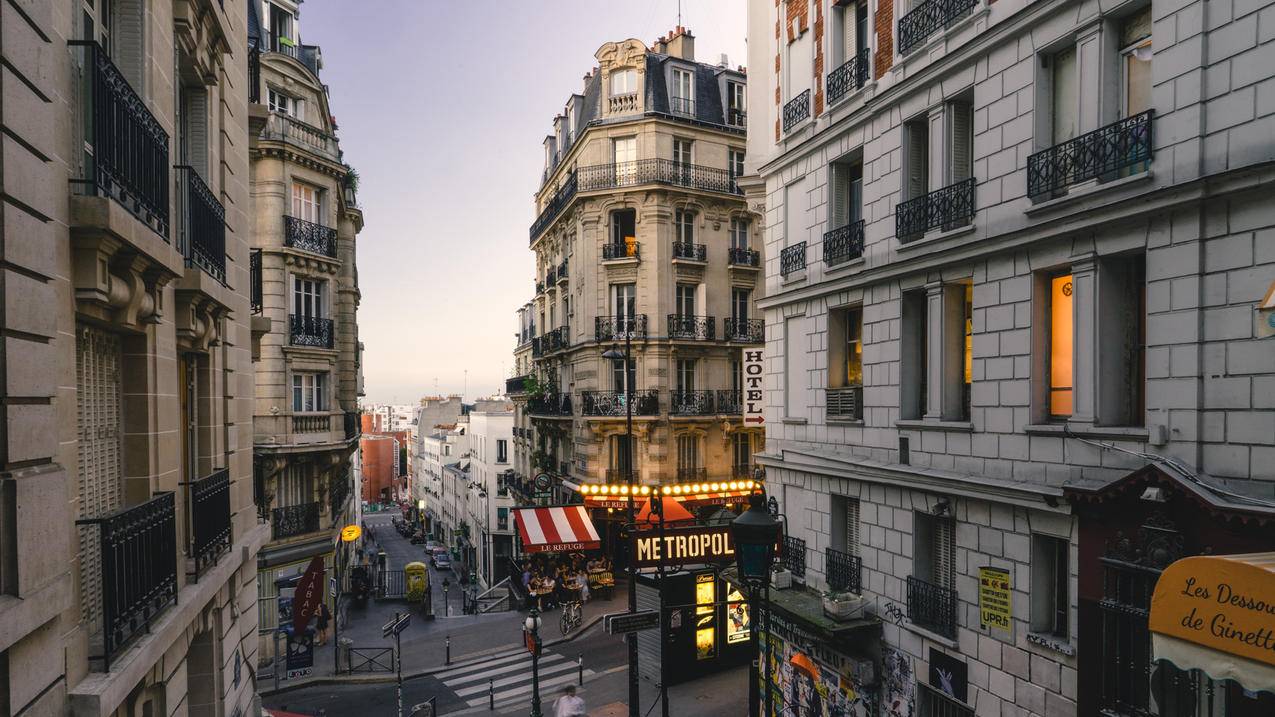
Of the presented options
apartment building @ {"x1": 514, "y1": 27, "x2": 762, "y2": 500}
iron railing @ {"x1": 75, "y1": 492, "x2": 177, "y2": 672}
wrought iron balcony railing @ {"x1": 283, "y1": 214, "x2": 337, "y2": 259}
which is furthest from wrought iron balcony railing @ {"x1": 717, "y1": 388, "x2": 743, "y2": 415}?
iron railing @ {"x1": 75, "y1": 492, "x2": 177, "y2": 672}

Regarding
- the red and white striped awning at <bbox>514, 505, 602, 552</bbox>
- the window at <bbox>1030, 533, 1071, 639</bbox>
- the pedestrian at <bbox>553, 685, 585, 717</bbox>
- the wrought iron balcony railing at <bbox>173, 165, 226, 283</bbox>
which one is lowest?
the pedestrian at <bbox>553, 685, 585, 717</bbox>

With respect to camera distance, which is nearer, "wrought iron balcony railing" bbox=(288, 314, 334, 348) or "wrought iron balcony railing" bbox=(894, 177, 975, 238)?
"wrought iron balcony railing" bbox=(894, 177, 975, 238)

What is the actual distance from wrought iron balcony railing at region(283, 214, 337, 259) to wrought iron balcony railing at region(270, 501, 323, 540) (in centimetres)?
937

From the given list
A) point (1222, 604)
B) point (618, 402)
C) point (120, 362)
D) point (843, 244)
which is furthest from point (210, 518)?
point (618, 402)

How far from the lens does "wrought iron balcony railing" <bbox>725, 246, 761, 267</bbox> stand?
3356cm

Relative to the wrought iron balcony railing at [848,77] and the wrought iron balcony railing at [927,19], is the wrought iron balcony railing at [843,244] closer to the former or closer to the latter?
the wrought iron balcony railing at [848,77]

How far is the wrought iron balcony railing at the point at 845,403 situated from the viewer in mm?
14133

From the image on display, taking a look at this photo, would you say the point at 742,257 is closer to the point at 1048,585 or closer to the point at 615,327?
the point at 615,327

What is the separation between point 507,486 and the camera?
48562mm

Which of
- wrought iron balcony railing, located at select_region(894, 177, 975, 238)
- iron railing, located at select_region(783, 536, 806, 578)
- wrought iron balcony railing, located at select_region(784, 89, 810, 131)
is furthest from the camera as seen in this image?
wrought iron balcony railing, located at select_region(784, 89, 810, 131)

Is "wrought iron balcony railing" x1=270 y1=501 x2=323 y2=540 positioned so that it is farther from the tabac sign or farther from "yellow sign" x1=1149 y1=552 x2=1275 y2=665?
"yellow sign" x1=1149 y1=552 x2=1275 y2=665

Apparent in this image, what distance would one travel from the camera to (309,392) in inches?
1045

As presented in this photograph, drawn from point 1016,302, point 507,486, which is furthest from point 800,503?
point 507,486

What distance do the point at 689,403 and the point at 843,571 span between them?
1843 centimetres
